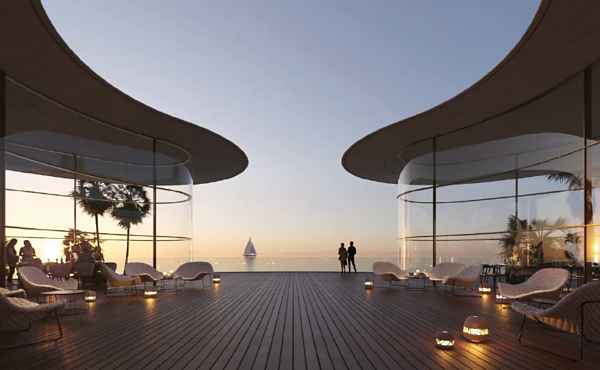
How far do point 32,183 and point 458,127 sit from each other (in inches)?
416

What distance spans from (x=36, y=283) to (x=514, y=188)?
422 inches

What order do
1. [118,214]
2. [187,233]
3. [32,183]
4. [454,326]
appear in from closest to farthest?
[454,326] → [32,183] → [118,214] → [187,233]

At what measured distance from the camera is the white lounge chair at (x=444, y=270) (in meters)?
11.5

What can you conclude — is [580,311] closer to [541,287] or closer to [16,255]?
[541,287]

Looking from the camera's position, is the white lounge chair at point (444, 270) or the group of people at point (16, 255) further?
the white lounge chair at point (444, 270)

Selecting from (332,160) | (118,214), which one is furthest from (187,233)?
(332,160)

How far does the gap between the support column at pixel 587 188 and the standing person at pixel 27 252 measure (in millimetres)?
11063

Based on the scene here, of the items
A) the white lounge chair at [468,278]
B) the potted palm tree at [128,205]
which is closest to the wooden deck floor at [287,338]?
the white lounge chair at [468,278]

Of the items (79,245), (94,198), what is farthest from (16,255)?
(94,198)

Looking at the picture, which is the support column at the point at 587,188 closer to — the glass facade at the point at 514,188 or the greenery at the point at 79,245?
the glass facade at the point at 514,188

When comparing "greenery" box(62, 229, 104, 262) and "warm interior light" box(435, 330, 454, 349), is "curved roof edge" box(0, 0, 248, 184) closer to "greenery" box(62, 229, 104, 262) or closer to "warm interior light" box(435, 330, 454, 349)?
"greenery" box(62, 229, 104, 262)

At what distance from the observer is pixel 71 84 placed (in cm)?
807

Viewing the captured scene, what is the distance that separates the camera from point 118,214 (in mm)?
12633

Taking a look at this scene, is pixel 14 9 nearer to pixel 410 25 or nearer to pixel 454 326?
pixel 454 326
